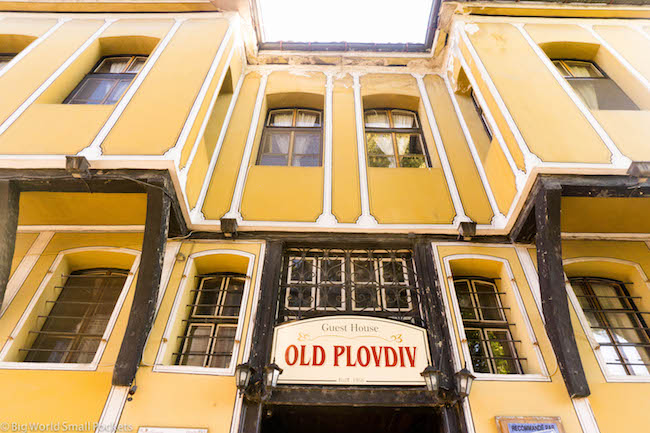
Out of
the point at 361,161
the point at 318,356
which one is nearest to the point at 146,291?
the point at 318,356

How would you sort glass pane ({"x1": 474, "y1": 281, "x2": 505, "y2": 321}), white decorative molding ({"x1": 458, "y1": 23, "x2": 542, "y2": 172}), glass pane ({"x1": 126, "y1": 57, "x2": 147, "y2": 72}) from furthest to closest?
glass pane ({"x1": 126, "y1": 57, "x2": 147, "y2": 72}) < glass pane ({"x1": 474, "y1": 281, "x2": 505, "y2": 321}) < white decorative molding ({"x1": 458, "y1": 23, "x2": 542, "y2": 172})

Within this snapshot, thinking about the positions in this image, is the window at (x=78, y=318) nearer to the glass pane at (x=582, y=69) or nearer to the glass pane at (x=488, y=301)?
the glass pane at (x=488, y=301)

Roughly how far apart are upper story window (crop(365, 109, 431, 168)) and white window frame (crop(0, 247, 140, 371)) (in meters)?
4.23

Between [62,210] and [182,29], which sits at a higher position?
[182,29]

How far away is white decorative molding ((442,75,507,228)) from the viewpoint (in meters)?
5.69

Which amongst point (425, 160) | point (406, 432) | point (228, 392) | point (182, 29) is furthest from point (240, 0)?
point (406, 432)

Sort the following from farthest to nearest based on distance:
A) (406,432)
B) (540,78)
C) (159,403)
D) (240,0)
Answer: (240,0)
(540,78)
(406,432)
(159,403)

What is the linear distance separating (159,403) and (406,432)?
9.70 feet

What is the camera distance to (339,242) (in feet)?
18.4

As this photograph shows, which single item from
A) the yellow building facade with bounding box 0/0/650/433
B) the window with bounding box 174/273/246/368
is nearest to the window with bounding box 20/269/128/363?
the yellow building facade with bounding box 0/0/650/433

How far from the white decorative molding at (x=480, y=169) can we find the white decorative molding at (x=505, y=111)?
0.99 meters

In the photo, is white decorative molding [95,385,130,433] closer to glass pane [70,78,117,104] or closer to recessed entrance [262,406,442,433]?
recessed entrance [262,406,442,433]

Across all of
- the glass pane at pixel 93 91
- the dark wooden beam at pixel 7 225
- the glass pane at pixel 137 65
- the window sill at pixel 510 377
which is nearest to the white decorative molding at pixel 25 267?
the dark wooden beam at pixel 7 225

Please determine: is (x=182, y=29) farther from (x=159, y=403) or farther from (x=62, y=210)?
(x=159, y=403)
